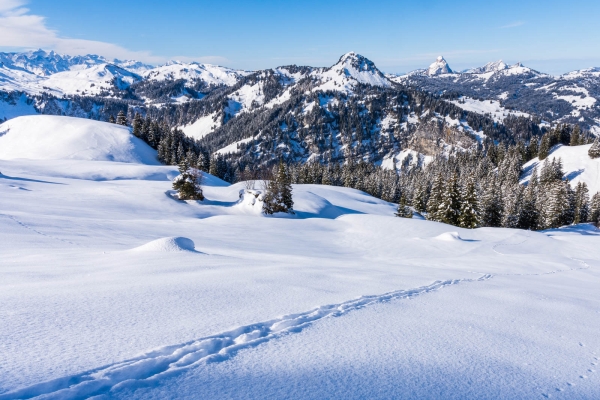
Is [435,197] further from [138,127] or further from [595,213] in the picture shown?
[138,127]

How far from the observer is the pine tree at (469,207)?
4140cm

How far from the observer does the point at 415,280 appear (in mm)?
8742

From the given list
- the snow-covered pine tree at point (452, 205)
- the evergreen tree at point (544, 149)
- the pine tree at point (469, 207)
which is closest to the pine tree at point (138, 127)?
the snow-covered pine tree at point (452, 205)

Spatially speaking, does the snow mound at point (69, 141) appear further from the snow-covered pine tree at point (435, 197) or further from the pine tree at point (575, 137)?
the pine tree at point (575, 137)

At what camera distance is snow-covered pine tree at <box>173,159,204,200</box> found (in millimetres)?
36906

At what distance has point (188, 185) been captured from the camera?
3681 cm

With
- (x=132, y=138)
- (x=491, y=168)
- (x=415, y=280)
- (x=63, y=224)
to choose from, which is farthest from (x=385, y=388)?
(x=491, y=168)

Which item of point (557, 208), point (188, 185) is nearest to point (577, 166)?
point (557, 208)

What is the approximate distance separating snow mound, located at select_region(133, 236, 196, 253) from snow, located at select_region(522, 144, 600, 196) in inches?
4314

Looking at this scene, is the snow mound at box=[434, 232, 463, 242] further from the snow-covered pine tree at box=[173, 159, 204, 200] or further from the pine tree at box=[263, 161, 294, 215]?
the snow-covered pine tree at box=[173, 159, 204, 200]

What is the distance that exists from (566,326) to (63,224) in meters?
21.2

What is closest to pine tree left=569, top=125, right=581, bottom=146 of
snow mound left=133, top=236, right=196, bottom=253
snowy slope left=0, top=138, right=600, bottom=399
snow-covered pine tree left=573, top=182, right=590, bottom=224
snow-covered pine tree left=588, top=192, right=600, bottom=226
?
snow-covered pine tree left=573, top=182, right=590, bottom=224

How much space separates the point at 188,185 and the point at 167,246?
26799mm

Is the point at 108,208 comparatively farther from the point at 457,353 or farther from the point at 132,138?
the point at 132,138
